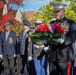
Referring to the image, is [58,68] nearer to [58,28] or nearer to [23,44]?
[58,28]

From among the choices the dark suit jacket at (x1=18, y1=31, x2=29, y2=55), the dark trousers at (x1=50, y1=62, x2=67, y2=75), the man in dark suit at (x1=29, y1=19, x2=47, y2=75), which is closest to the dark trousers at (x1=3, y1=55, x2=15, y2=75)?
the dark suit jacket at (x1=18, y1=31, x2=29, y2=55)

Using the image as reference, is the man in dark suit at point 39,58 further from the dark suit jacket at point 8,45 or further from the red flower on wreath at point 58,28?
the red flower on wreath at point 58,28

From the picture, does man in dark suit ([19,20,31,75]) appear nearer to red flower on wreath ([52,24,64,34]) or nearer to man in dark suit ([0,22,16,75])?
man in dark suit ([0,22,16,75])

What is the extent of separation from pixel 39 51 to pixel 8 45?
1426 millimetres

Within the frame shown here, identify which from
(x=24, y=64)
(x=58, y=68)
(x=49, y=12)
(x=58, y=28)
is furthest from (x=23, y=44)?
(x=49, y=12)

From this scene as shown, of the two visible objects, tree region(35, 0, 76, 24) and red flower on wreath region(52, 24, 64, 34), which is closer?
red flower on wreath region(52, 24, 64, 34)

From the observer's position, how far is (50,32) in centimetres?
640

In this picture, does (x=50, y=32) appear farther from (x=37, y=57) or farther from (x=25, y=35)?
(x=25, y=35)

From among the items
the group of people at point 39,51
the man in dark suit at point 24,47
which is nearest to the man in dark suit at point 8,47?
the group of people at point 39,51

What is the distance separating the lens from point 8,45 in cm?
999

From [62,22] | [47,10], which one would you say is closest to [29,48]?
[62,22]

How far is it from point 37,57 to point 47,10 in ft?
43.9

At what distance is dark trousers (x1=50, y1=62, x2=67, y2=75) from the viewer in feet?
22.2

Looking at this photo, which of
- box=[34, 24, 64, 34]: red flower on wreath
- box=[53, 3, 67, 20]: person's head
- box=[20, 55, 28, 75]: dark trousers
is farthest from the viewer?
box=[20, 55, 28, 75]: dark trousers
